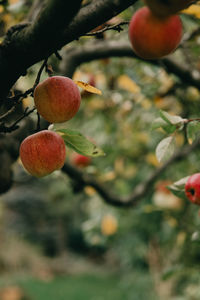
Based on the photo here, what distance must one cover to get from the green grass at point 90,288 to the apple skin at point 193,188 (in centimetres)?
452

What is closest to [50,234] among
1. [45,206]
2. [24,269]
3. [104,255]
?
[45,206]

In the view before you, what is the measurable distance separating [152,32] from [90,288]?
7171 mm

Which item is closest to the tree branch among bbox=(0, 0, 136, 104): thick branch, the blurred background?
the blurred background

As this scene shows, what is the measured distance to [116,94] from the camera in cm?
260

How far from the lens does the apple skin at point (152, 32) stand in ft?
1.84

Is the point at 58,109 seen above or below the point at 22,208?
above

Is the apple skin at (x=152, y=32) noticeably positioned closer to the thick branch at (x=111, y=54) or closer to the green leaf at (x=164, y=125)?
the green leaf at (x=164, y=125)

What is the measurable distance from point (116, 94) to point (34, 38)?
2.05 m

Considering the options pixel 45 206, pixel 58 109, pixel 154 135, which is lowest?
pixel 45 206

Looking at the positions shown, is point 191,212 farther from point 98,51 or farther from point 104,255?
point 104,255

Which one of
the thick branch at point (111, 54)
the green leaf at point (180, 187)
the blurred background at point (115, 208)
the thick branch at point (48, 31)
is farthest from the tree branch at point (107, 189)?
the thick branch at point (48, 31)

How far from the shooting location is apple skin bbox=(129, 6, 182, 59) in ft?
1.84

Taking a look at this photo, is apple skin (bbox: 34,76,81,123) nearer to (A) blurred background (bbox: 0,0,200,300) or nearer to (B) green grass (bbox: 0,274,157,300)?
(A) blurred background (bbox: 0,0,200,300)

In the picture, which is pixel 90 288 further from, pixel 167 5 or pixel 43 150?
pixel 167 5
